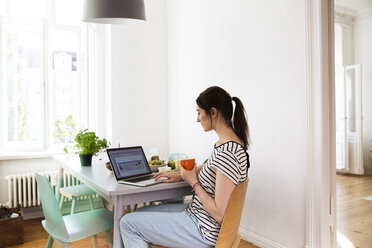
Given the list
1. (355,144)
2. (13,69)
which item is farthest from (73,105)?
(355,144)

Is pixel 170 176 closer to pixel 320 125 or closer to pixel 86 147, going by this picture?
pixel 86 147

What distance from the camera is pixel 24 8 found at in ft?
12.7

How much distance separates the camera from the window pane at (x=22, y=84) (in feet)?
12.4

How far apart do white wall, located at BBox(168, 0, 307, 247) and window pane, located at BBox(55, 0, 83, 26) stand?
164 centimetres

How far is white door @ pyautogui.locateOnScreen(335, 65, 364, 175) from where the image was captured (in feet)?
20.0

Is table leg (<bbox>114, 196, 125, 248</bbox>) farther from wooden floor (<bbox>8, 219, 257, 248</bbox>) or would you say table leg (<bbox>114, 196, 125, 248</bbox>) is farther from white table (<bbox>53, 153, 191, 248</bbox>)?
wooden floor (<bbox>8, 219, 257, 248</bbox>)

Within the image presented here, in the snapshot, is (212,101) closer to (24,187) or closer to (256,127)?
(256,127)

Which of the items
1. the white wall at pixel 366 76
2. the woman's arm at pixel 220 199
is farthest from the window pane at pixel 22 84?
the white wall at pixel 366 76

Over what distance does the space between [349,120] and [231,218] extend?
5.73 metres

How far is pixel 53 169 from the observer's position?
152 inches

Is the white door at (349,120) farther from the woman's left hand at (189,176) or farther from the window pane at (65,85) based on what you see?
the woman's left hand at (189,176)

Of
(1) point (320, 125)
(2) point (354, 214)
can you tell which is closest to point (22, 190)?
(1) point (320, 125)

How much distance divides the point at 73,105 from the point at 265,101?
2.56 meters

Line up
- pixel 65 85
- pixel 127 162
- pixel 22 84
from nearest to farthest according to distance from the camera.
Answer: pixel 127 162 → pixel 22 84 → pixel 65 85
